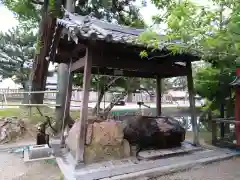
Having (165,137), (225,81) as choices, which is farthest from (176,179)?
(225,81)

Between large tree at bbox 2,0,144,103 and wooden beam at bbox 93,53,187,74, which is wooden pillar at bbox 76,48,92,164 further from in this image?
large tree at bbox 2,0,144,103

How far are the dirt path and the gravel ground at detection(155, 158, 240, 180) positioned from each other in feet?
7.56

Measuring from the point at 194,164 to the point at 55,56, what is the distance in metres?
4.72

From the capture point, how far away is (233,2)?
2.35 m

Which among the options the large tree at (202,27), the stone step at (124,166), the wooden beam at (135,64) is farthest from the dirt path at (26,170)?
the large tree at (202,27)

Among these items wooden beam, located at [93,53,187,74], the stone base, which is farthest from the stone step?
wooden beam, located at [93,53,187,74]

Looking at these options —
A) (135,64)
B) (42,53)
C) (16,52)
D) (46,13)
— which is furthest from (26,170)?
(16,52)

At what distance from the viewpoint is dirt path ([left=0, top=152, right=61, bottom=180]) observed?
399 cm

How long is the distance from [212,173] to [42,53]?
7.76 m

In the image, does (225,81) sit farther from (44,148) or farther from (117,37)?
(44,148)

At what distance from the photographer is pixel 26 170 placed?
4332 millimetres

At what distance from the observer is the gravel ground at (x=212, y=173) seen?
3965mm

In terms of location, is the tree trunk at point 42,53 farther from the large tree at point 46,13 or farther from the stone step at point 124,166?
the stone step at point 124,166

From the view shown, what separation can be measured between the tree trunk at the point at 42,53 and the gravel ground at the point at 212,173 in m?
6.95
